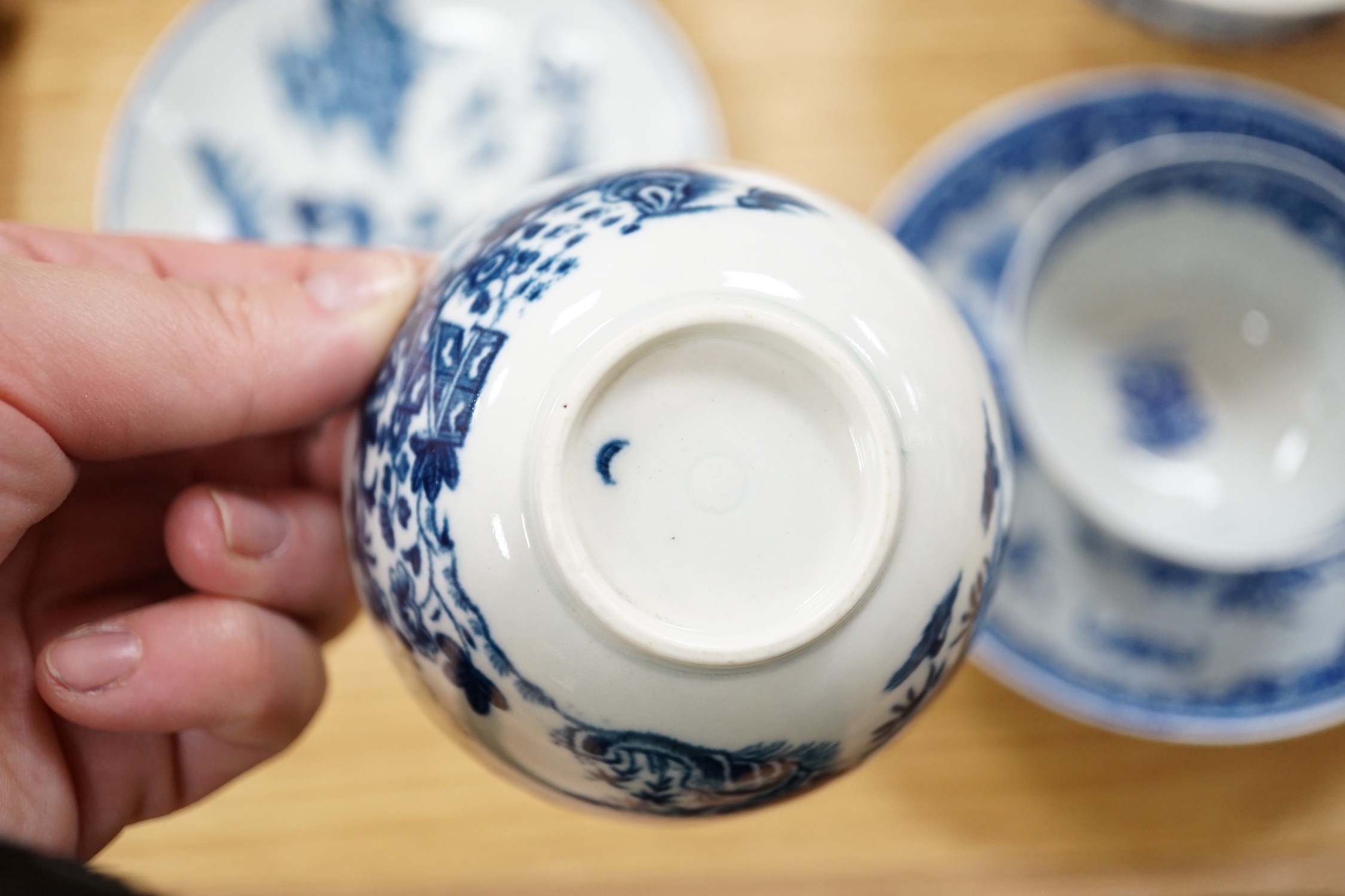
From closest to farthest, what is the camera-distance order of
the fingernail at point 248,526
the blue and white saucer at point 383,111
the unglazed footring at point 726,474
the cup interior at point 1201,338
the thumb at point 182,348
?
the unglazed footring at point 726,474, the thumb at point 182,348, the fingernail at point 248,526, the cup interior at point 1201,338, the blue and white saucer at point 383,111

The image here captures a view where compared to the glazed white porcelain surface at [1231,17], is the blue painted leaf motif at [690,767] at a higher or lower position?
lower

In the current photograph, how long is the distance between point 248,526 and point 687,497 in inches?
13.8

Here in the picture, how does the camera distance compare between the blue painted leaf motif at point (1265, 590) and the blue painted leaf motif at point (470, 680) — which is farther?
the blue painted leaf motif at point (1265, 590)

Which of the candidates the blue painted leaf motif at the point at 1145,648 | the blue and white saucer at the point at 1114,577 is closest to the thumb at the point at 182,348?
the blue and white saucer at the point at 1114,577

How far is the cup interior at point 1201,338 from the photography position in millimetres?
726

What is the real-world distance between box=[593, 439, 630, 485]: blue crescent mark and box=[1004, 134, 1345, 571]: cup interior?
0.41 meters

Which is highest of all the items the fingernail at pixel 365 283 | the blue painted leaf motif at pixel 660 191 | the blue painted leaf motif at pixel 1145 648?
the blue painted leaf motif at pixel 1145 648

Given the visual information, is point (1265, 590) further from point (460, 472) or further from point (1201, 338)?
point (460, 472)

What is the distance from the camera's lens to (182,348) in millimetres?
533

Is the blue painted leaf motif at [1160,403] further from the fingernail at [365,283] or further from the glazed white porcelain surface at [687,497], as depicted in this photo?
the fingernail at [365,283]

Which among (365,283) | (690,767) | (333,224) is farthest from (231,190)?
(690,767)

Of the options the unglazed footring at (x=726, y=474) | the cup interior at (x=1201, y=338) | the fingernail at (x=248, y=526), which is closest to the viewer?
the unglazed footring at (x=726, y=474)

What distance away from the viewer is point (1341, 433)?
766 millimetres

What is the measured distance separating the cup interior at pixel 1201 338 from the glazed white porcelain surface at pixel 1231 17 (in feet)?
0.31
